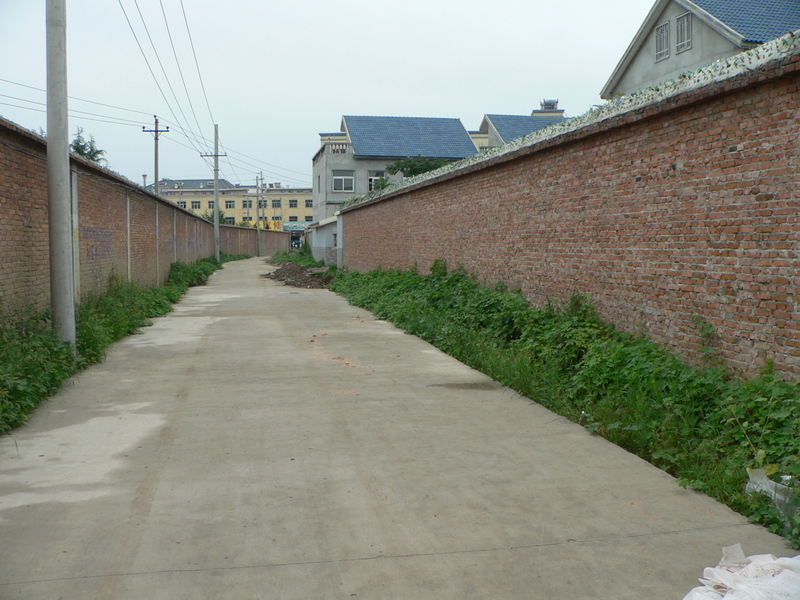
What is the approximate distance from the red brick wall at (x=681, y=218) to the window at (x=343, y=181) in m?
34.8

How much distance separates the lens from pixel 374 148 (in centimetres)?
4447

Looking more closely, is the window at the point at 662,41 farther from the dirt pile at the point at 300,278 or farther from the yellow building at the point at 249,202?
the yellow building at the point at 249,202

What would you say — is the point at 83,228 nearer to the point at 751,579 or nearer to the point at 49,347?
the point at 49,347

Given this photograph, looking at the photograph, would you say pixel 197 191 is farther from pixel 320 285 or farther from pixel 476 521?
pixel 476 521

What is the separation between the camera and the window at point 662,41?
22812mm

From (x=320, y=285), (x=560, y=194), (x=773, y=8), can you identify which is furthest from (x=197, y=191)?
(x=560, y=194)

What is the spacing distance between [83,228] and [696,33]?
60.7ft

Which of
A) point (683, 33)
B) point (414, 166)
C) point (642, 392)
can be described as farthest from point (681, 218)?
point (414, 166)

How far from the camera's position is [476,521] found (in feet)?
13.6

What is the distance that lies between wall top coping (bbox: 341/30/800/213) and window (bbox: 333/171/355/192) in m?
34.5

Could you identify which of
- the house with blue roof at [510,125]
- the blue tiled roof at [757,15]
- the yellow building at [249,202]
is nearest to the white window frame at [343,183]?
the house with blue roof at [510,125]

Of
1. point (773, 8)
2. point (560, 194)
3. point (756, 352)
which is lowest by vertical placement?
point (756, 352)

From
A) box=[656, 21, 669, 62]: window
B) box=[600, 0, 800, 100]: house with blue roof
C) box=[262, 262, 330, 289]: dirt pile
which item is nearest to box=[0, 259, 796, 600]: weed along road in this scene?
box=[600, 0, 800, 100]: house with blue roof

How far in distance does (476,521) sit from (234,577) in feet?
4.76
